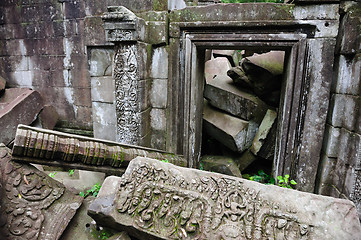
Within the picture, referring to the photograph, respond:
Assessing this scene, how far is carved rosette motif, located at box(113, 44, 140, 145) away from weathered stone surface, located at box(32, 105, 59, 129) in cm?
233

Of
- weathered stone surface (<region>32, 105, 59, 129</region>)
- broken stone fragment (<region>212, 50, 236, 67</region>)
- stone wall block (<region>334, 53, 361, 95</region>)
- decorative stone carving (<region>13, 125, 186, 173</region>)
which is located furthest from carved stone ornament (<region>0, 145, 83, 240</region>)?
broken stone fragment (<region>212, 50, 236, 67</region>)

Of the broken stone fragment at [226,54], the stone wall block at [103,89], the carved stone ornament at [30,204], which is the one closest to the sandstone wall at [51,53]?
the stone wall block at [103,89]

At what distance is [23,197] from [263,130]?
3541mm

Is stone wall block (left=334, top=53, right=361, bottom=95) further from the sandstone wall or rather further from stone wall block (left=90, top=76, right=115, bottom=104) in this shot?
the sandstone wall

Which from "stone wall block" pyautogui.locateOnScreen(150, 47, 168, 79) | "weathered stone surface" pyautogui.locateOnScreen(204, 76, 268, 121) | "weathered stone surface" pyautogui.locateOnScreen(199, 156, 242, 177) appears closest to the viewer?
"stone wall block" pyautogui.locateOnScreen(150, 47, 168, 79)

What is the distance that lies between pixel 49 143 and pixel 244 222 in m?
2.19

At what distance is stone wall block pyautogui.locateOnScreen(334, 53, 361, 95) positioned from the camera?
250 centimetres

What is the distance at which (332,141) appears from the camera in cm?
282

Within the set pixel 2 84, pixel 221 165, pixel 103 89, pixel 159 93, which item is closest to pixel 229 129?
pixel 221 165

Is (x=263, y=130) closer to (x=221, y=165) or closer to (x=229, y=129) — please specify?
(x=229, y=129)

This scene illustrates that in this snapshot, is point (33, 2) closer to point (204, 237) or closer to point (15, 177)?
point (15, 177)

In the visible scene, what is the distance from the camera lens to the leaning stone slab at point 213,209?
1.88m

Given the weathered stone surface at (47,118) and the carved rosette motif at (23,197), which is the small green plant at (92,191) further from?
the weathered stone surface at (47,118)

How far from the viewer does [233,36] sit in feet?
9.96
